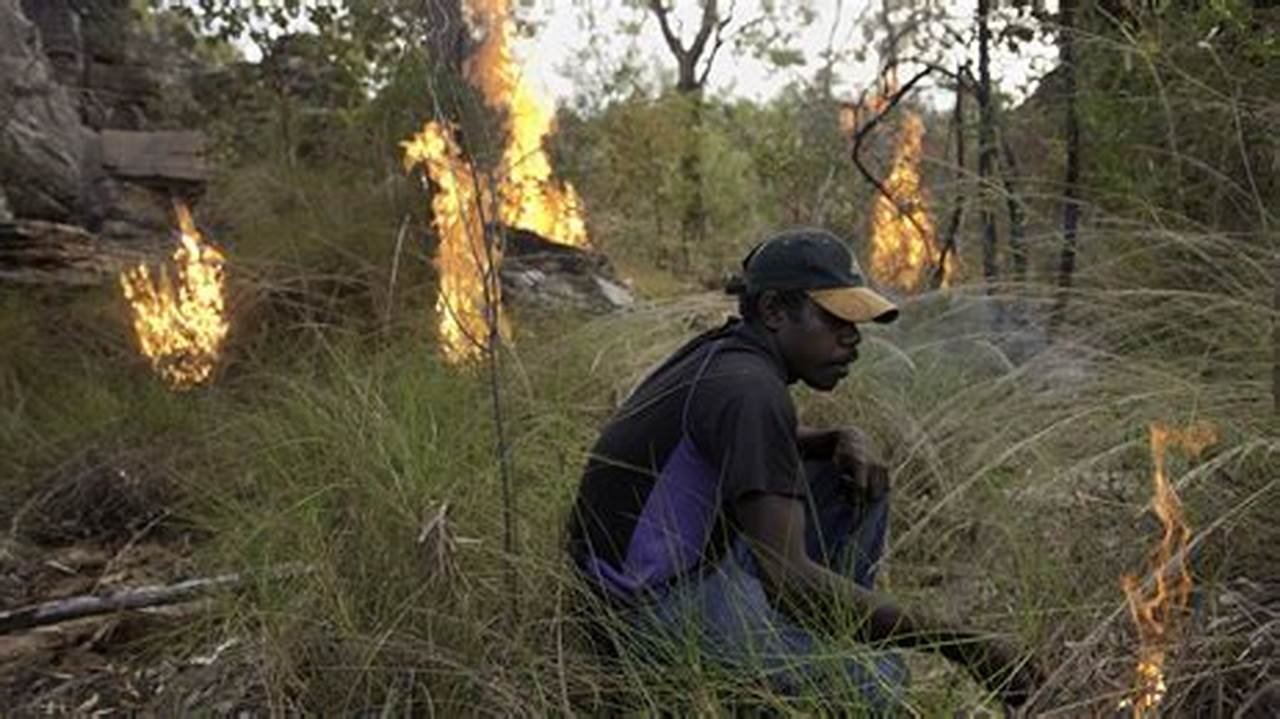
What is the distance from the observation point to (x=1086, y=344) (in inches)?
141

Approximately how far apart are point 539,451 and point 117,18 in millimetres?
9853

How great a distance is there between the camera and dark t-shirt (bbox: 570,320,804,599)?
2322mm

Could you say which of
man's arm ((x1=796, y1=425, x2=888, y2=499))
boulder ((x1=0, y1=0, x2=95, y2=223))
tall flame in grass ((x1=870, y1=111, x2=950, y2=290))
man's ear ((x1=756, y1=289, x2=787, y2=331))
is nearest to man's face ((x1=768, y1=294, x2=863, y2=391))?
man's ear ((x1=756, y1=289, x2=787, y2=331))

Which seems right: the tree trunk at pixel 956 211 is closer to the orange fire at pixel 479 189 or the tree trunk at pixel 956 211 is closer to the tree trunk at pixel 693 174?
the orange fire at pixel 479 189

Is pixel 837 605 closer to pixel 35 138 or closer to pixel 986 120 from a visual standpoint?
pixel 986 120

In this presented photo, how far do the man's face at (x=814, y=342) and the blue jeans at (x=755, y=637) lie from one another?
29cm

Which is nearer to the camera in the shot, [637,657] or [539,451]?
[637,657]

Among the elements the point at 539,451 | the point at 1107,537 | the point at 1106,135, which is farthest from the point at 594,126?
the point at 1107,537

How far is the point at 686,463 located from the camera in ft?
8.13

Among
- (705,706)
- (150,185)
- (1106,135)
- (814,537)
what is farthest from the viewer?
(150,185)

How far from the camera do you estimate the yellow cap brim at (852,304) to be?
8.30ft

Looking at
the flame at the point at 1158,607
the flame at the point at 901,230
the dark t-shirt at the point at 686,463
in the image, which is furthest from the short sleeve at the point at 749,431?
the flame at the point at 901,230

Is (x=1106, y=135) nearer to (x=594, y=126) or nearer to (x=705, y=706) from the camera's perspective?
(x=705, y=706)

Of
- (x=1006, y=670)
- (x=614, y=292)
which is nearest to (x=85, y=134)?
(x=614, y=292)
